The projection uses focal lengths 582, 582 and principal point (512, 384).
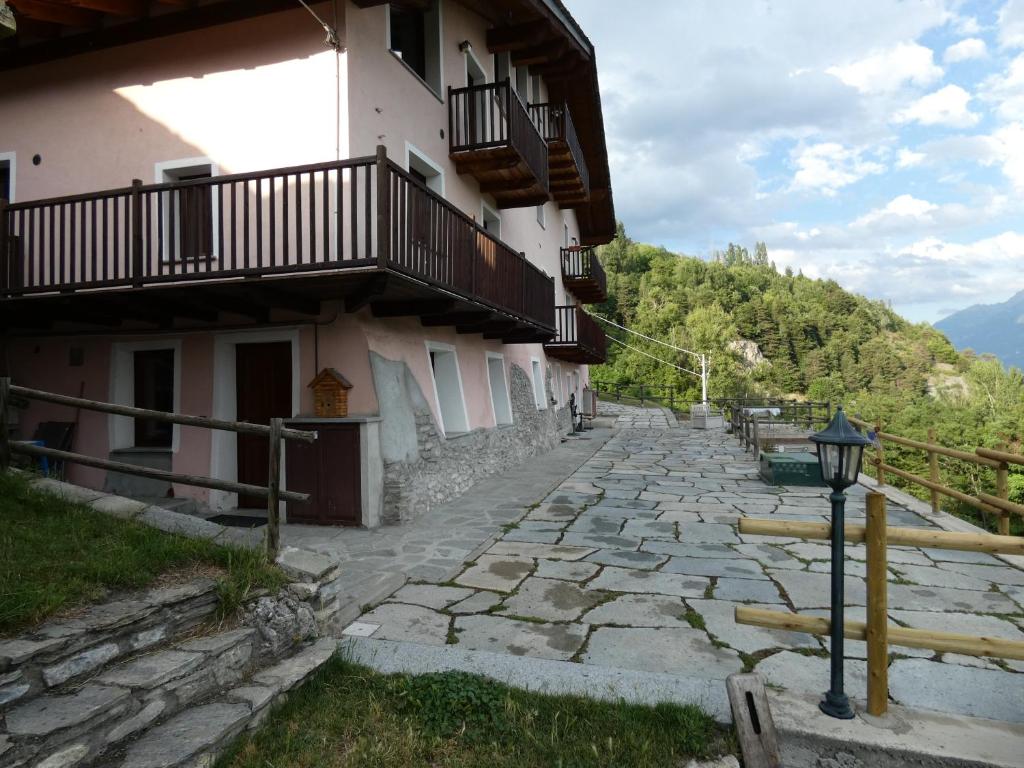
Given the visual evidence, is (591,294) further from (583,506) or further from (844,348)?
(844,348)

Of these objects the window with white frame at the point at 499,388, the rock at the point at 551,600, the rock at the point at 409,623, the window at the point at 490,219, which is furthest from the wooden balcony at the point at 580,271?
the rock at the point at 409,623

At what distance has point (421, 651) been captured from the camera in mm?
3596

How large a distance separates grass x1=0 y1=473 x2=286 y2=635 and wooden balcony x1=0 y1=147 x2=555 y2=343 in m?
2.90

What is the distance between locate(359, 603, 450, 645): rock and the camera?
12.8ft

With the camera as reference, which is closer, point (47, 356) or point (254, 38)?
point (254, 38)

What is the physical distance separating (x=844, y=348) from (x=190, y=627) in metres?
87.3

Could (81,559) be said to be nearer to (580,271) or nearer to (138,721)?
(138,721)

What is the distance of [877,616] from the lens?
277 centimetres

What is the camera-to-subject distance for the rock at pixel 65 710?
2164mm

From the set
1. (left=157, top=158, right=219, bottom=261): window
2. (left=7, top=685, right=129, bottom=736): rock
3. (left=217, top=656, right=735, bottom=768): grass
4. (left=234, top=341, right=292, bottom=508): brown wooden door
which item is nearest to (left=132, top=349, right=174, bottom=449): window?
(left=234, top=341, right=292, bottom=508): brown wooden door

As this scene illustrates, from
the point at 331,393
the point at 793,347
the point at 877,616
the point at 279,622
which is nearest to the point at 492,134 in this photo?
the point at 331,393

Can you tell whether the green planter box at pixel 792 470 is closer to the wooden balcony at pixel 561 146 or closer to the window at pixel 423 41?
the window at pixel 423 41

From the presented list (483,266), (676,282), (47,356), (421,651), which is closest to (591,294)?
(483,266)

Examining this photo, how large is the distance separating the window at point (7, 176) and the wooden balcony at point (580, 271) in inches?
569
